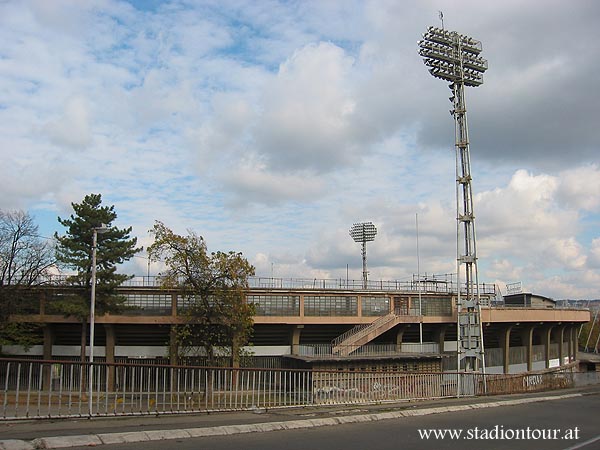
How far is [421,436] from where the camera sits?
11492 millimetres

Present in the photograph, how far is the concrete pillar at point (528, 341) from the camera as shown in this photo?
2454 inches

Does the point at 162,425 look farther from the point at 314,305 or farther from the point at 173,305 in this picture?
the point at 314,305

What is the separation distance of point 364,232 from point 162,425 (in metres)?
88.4

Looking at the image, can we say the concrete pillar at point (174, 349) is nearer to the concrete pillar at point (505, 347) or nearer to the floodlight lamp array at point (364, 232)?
the concrete pillar at point (505, 347)

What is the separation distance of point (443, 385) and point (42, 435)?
62.9ft

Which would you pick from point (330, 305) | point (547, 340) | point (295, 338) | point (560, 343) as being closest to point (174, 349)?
point (295, 338)

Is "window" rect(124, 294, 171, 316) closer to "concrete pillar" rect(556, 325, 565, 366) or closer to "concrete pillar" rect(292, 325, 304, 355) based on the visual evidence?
"concrete pillar" rect(292, 325, 304, 355)

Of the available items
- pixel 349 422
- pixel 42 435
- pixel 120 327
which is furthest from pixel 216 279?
pixel 42 435

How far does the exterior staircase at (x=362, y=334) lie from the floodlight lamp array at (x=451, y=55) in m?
21.2

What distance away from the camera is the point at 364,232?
98.2 m

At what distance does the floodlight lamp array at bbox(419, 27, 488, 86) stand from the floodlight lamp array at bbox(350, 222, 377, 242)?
179 feet

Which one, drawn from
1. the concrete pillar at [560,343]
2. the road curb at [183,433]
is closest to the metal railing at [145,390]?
the road curb at [183,433]

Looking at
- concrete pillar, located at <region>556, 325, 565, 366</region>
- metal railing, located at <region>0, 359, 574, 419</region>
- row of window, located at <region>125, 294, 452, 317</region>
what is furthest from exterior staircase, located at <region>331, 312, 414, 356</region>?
concrete pillar, located at <region>556, 325, 565, 366</region>

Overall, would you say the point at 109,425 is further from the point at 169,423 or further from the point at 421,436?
the point at 421,436
